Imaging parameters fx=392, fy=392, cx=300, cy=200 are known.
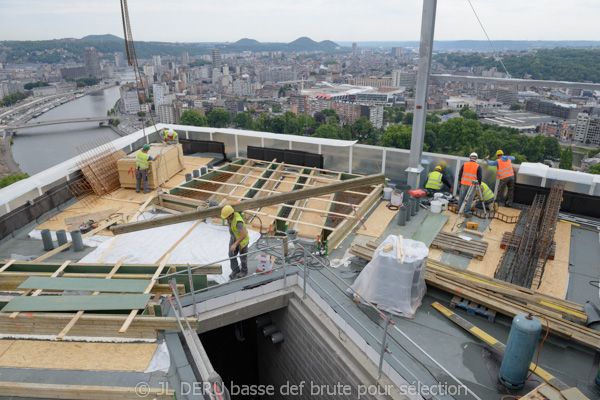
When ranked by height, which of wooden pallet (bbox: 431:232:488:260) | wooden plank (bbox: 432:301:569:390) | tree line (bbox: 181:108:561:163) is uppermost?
wooden pallet (bbox: 431:232:488:260)

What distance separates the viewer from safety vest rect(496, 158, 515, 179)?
1079 centimetres

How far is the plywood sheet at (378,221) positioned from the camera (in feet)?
32.5

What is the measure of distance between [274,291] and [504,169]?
736 centimetres

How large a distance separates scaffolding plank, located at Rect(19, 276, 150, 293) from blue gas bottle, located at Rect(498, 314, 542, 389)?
5.84 m

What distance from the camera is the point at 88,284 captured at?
7.02 metres

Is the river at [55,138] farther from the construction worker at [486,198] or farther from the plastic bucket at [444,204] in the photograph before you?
the construction worker at [486,198]

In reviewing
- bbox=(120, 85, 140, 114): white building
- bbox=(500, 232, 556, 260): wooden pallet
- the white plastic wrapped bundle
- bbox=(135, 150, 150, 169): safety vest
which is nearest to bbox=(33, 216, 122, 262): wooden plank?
bbox=(135, 150, 150, 169): safety vest

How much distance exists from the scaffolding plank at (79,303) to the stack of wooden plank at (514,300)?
5307 mm

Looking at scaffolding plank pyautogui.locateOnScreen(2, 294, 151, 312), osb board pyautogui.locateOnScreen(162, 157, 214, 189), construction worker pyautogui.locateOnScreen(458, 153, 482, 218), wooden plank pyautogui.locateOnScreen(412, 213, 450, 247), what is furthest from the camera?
osb board pyautogui.locateOnScreen(162, 157, 214, 189)

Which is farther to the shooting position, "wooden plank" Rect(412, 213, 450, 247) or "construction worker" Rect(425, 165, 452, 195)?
"construction worker" Rect(425, 165, 452, 195)

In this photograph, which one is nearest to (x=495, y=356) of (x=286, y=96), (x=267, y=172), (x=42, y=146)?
(x=267, y=172)

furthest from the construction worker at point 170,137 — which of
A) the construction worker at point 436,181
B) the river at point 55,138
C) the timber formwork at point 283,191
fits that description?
the river at point 55,138

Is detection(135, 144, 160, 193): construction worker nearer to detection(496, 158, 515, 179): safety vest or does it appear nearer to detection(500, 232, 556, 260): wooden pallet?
detection(500, 232, 556, 260): wooden pallet

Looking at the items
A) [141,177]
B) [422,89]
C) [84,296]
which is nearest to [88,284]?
[84,296]
